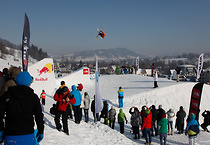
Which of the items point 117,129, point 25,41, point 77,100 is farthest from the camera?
point 117,129

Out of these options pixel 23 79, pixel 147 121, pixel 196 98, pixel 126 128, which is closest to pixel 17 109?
pixel 23 79

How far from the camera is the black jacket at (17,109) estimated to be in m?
2.45

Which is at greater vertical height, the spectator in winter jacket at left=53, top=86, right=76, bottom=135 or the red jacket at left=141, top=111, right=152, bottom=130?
the spectator in winter jacket at left=53, top=86, right=76, bottom=135

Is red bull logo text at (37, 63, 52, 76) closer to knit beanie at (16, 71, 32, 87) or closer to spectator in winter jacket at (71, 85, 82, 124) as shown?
spectator in winter jacket at (71, 85, 82, 124)

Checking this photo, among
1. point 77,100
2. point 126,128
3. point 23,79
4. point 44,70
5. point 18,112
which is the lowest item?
point 126,128

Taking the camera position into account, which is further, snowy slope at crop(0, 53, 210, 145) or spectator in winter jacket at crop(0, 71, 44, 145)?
snowy slope at crop(0, 53, 210, 145)

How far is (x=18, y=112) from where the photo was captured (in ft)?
8.09

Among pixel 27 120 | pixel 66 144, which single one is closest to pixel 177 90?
pixel 66 144

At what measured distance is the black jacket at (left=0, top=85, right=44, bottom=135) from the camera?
2449mm

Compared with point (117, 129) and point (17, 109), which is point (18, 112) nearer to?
point (17, 109)

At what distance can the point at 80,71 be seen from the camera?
78.9 ft

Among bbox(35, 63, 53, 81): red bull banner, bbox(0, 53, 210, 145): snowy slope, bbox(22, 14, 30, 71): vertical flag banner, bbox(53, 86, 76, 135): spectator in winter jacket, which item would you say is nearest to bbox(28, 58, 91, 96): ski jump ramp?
bbox(35, 63, 53, 81): red bull banner

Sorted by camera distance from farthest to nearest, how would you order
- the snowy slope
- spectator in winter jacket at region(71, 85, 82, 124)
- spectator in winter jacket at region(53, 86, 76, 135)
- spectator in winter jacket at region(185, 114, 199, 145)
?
spectator in winter jacket at region(71, 85, 82, 124) < spectator in winter jacket at region(185, 114, 199, 145) < the snowy slope < spectator in winter jacket at region(53, 86, 76, 135)

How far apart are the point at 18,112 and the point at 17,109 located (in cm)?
5
